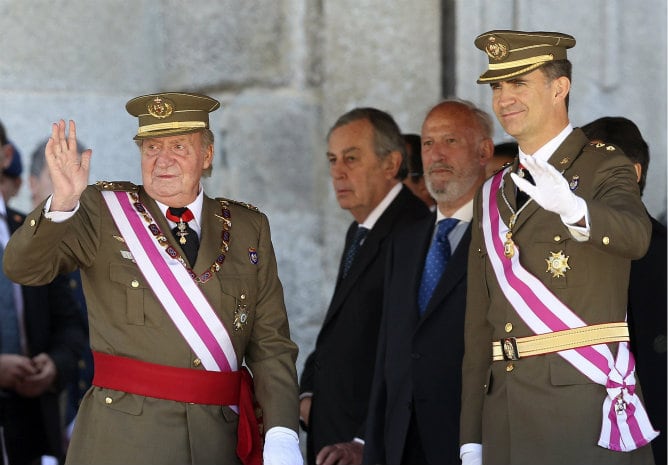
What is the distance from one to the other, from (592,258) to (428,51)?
2638mm

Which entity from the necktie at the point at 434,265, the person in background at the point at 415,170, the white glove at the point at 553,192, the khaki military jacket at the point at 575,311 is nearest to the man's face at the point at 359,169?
the person in background at the point at 415,170

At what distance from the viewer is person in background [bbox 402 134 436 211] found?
578cm

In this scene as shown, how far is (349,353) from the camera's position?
5.06 metres

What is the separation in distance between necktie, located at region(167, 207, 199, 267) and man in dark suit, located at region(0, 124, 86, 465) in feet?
4.50

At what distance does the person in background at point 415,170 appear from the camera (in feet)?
19.0

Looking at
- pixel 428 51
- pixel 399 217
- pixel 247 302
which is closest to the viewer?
pixel 247 302

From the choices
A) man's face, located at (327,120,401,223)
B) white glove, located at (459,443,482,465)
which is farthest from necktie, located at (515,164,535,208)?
man's face, located at (327,120,401,223)

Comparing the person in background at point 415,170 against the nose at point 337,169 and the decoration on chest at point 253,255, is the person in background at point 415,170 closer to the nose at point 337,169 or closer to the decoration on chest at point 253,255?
the nose at point 337,169

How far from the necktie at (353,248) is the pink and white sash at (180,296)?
4.68 feet

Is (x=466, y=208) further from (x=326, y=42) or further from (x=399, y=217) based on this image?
(x=326, y=42)

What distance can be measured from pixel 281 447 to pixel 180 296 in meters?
0.48

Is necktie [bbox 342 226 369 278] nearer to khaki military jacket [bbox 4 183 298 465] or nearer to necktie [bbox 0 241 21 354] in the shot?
necktie [bbox 0 241 21 354]

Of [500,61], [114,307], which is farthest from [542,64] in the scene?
[114,307]

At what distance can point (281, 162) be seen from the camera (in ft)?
20.6
